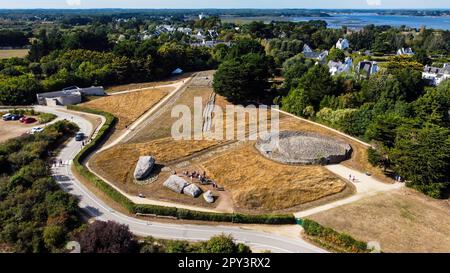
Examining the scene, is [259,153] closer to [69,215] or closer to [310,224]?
[310,224]

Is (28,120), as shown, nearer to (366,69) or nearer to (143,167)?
(143,167)

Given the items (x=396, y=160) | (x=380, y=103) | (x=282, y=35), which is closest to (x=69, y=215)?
(x=396, y=160)

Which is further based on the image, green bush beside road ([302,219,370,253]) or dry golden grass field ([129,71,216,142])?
dry golden grass field ([129,71,216,142])

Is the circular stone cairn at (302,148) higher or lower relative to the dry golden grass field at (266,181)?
higher

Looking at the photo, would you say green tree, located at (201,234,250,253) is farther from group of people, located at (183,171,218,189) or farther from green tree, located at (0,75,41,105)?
green tree, located at (0,75,41,105)

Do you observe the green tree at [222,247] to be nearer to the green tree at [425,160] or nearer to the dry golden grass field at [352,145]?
the dry golden grass field at [352,145]

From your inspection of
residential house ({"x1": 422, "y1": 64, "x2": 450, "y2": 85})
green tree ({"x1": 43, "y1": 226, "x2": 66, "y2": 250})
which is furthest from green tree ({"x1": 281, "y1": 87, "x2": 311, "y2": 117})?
green tree ({"x1": 43, "y1": 226, "x2": 66, "y2": 250})

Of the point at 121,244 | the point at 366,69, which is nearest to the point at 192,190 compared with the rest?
the point at 121,244

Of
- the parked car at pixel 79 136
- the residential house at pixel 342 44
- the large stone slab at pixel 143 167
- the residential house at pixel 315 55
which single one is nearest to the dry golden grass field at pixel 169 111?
the parked car at pixel 79 136
